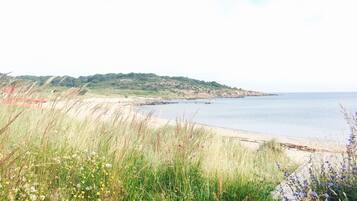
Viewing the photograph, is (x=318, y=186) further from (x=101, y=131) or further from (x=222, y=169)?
(x=101, y=131)

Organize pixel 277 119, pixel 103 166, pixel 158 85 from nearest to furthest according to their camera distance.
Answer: pixel 103 166
pixel 277 119
pixel 158 85

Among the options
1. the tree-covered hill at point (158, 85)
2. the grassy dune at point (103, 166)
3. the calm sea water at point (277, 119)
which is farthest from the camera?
the tree-covered hill at point (158, 85)

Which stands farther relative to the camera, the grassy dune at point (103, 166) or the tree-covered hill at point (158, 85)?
the tree-covered hill at point (158, 85)

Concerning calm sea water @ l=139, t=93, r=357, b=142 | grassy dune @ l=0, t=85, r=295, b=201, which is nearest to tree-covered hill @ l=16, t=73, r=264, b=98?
calm sea water @ l=139, t=93, r=357, b=142

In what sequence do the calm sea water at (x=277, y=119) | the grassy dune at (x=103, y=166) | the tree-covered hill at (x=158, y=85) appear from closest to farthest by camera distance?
the grassy dune at (x=103, y=166) < the calm sea water at (x=277, y=119) < the tree-covered hill at (x=158, y=85)

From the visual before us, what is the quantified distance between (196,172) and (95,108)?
2.13 m

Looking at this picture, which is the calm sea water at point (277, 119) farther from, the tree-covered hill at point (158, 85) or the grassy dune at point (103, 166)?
the tree-covered hill at point (158, 85)

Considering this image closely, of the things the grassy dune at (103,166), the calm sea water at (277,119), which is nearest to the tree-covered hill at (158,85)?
the calm sea water at (277,119)

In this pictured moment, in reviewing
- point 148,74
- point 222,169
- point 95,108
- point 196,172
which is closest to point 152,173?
point 196,172

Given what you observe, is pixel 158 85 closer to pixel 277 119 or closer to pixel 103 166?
pixel 277 119

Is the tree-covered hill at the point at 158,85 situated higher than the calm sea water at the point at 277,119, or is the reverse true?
the tree-covered hill at the point at 158,85

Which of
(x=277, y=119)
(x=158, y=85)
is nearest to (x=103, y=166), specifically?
(x=277, y=119)

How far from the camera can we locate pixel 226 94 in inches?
5728

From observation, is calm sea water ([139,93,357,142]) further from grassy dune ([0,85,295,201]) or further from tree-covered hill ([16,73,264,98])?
tree-covered hill ([16,73,264,98])
